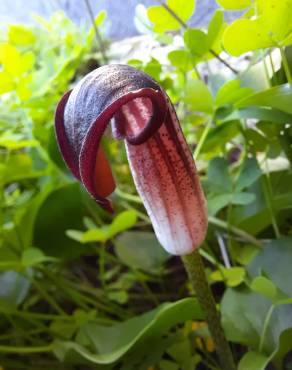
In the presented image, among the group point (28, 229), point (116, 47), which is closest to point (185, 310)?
point (28, 229)

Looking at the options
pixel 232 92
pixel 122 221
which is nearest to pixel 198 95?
pixel 232 92

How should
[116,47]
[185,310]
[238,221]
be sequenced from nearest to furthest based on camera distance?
[185,310]
[238,221]
[116,47]

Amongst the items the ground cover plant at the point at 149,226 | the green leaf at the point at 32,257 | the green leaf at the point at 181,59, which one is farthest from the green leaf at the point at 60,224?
the green leaf at the point at 181,59

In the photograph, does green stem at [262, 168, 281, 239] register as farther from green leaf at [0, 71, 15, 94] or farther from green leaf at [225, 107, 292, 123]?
green leaf at [0, 71, 15, 94]

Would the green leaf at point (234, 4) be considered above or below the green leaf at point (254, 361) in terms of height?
above

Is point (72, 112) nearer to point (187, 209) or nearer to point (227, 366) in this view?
point (187, 209)

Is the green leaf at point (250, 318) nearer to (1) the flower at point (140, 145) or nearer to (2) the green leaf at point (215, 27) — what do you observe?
(1) the flower at point (140, 145)
